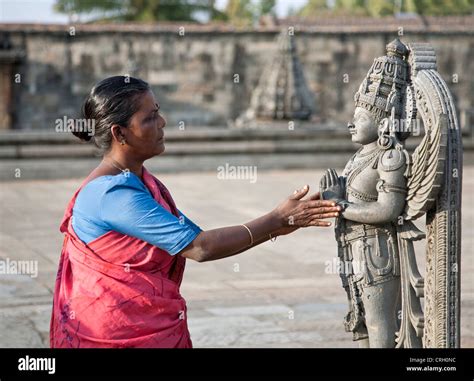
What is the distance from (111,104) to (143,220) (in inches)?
17.7

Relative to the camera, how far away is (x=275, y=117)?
1780 centimetres

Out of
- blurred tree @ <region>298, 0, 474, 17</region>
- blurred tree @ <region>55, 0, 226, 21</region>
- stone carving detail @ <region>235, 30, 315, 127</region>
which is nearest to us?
stone carving detail @ <region>235, 30, 315, 127</region>

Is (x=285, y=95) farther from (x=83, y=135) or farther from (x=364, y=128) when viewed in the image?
(x=83, y=135)

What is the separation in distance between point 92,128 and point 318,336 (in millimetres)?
3261

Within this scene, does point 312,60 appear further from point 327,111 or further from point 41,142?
point 41,142

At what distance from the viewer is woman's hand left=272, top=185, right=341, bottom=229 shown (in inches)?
143

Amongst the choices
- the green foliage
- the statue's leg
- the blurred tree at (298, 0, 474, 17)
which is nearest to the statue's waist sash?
the statue's leg

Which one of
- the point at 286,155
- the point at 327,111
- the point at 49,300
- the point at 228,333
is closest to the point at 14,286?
the point at 49,300

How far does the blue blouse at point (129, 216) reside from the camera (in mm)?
3377

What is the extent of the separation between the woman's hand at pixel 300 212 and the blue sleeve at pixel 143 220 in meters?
0.38

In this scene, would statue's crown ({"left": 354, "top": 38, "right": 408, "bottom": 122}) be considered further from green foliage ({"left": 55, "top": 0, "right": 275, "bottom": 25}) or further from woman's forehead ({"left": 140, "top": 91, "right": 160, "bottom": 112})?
green foliage ({"left": 55, "top": 0, "right": 275, "bottom": 25})

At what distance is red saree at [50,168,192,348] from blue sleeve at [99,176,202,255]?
3 cm

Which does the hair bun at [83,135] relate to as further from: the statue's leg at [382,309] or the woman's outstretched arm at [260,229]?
the statue's leg at [382,309]

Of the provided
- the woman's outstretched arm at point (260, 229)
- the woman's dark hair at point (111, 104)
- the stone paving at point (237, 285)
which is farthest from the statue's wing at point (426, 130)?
the stone paving at point (237, 285)
